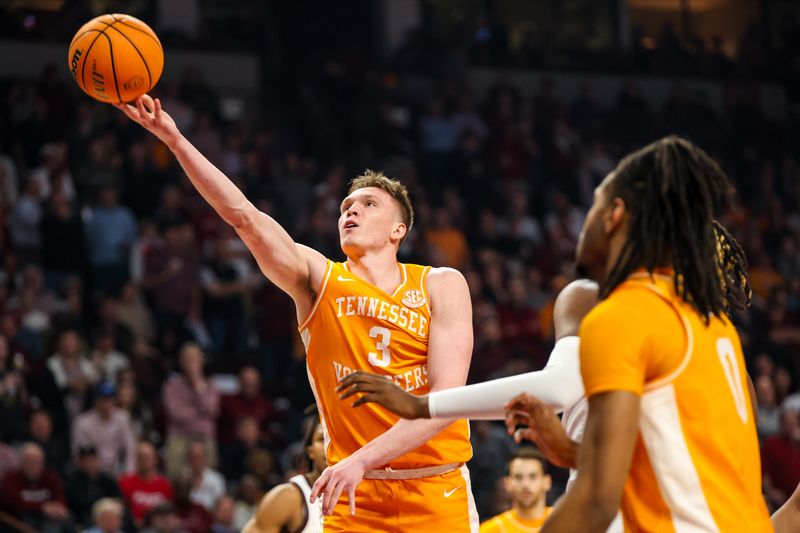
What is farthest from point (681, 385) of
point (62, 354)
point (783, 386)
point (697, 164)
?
point (783, 386)

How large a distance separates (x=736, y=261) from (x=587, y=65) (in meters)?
16.3

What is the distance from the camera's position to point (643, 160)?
2947 mm

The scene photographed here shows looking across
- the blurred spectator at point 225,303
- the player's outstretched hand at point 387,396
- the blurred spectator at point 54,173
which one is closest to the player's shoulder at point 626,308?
the player's outstretched hand at point 387,396

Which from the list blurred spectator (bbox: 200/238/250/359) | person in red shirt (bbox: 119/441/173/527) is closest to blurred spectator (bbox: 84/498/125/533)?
person in red shirt (bbox: 119/441/173/527)

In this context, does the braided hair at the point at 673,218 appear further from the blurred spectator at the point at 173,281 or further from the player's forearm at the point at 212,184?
the blurred spectator at the point at 173,281

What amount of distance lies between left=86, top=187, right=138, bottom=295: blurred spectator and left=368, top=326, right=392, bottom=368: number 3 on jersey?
7776 millimetres

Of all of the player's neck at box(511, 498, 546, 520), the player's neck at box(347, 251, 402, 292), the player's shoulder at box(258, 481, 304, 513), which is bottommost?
the player's neck at box(511, 498, 546, 520)

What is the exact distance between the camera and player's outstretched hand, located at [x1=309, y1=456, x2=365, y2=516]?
405 centimetres

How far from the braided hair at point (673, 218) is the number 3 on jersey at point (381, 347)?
171cm

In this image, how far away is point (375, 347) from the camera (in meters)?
4.55

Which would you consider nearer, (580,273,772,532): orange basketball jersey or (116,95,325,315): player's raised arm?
(580,273,772,532): orange basketball jersey

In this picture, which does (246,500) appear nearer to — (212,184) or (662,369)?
(212,184)

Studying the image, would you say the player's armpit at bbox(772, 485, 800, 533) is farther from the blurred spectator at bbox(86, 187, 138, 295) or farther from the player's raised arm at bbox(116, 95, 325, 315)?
the blurred spectator at bbox(86, 187, 138, 295)

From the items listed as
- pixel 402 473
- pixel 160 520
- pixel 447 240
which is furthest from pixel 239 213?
pixel 447 240
